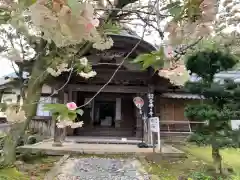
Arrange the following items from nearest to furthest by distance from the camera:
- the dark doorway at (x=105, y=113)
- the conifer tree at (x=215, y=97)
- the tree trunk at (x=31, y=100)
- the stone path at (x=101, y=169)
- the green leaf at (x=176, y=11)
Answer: the green leaf at (x=176, y=11)
the tree trunk at (x=31, y=100)
the stone path at (x=101, y=169)
the conifer tree at (x=215, y=97)
the dark doorway at (x=105, y=113)

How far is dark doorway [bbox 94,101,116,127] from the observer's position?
11.3 m

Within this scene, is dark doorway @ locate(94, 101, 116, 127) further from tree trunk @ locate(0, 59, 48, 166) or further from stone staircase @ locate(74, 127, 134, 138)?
tree trunk @ locate(0, 59, 48, 166)

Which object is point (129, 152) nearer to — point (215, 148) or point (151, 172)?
point (151, 172)

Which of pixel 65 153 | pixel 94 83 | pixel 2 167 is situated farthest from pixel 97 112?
pixel 2 167

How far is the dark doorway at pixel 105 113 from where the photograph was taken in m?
11.3

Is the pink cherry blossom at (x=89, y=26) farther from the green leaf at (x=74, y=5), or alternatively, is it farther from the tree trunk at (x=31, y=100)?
the tree trunk at (x=31, y=100)

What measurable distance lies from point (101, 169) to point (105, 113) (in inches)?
249

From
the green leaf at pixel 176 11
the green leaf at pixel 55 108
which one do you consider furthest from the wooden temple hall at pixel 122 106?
the green leaf at pixel 176 11

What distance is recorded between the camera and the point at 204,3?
68 cm

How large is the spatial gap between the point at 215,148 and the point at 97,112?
6974 mm

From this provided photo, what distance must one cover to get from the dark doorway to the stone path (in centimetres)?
505

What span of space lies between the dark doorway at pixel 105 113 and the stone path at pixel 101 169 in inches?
199

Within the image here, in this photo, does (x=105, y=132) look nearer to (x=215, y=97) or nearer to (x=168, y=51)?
(x=215, y=97)

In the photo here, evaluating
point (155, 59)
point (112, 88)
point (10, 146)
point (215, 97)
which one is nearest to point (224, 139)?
point (215, 97)
